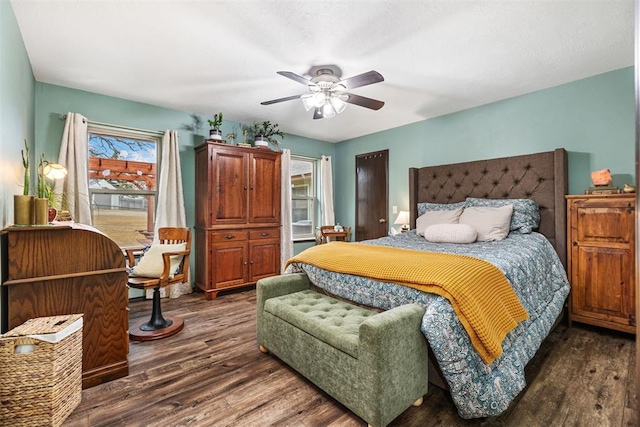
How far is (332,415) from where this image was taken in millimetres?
1617

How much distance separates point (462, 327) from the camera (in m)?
1.52

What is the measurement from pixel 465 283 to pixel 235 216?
3.01 m

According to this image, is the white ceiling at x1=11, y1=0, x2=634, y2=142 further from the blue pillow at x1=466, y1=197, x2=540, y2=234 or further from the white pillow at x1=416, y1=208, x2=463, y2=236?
the white pillow at x1=416, y1=208, x2=463, y2=236

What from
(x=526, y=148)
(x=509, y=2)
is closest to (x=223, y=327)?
(x=509, y=2)

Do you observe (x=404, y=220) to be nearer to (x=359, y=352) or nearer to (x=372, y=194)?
(x=372, y=194)

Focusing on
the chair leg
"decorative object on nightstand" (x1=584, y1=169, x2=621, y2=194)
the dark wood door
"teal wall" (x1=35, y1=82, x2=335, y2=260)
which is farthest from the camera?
the dark wood door

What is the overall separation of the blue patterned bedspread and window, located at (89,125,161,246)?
2.33 meters

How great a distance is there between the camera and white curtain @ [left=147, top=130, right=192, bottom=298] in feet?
12.0

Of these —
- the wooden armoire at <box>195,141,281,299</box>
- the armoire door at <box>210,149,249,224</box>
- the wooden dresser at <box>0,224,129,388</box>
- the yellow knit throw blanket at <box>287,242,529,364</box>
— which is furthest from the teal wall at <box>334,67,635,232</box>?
the wooden dresser at <box>0,224,129,388</box>

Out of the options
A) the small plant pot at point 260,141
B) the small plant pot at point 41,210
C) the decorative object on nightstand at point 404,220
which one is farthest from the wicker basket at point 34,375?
the decorative object on nightstand at point 404,220

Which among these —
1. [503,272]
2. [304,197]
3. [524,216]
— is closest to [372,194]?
[304,197]

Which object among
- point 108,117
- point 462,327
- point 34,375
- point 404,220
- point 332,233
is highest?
point 108,117

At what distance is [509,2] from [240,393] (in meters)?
2.99

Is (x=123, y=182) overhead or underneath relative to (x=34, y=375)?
→ overhead
